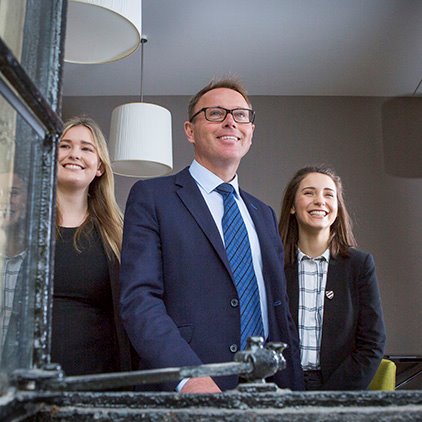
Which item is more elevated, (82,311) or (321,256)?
(321,256)

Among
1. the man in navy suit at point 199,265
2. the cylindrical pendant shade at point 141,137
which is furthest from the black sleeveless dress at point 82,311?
the cylindrical pendant shade at point 141,137

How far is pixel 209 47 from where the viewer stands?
14.2ft

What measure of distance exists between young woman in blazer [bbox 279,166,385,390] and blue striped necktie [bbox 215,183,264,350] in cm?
49

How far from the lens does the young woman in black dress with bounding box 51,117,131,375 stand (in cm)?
157

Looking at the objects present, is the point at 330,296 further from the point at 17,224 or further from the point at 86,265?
the point at 17,224

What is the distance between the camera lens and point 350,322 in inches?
75.0

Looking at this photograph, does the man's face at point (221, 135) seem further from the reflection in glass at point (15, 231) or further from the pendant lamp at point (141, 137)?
the pendant lamp at point (141, 137)

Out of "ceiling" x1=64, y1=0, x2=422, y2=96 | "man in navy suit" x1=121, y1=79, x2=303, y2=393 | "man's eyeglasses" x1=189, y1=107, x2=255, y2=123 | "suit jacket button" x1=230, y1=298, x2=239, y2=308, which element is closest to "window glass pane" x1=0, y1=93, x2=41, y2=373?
"man in navy suit" x1=121, y1=79, x2=303, y2=393

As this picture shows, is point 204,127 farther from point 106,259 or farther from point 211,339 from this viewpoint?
point 211,339

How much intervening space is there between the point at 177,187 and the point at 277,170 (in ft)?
12.1

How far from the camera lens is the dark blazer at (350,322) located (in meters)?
1.85

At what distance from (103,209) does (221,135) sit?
18.1 inches

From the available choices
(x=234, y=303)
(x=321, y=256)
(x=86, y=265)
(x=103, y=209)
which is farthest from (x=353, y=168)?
(x=234, y=303)

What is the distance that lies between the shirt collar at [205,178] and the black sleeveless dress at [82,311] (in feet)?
1.14
